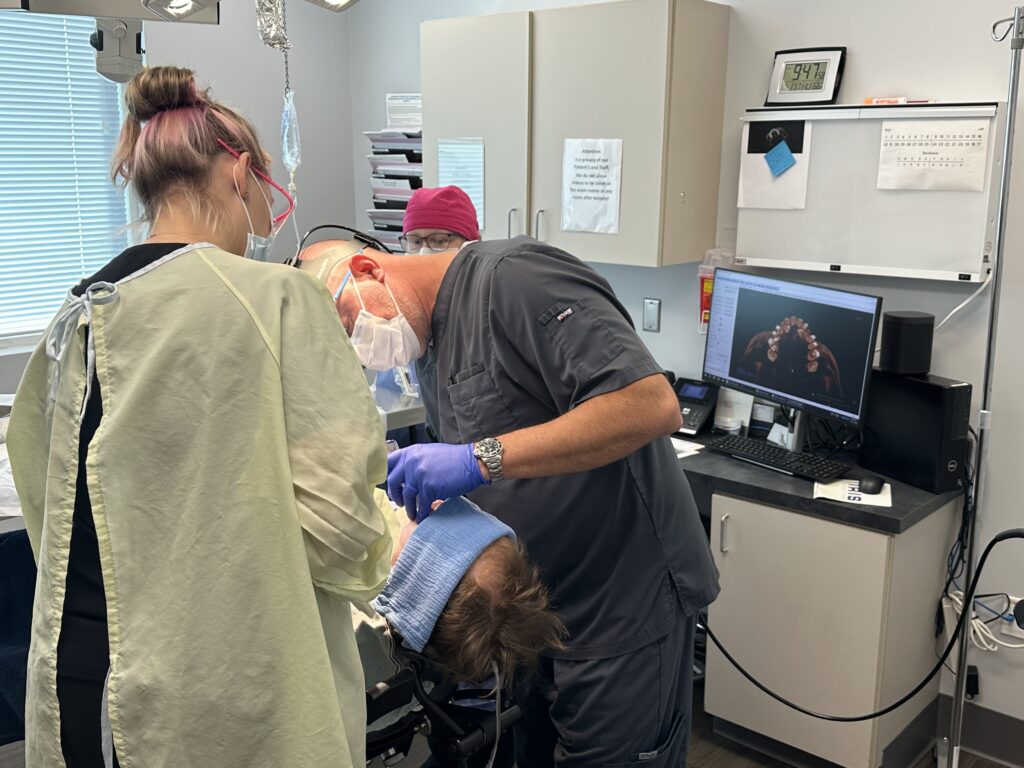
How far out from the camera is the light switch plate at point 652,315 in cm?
310

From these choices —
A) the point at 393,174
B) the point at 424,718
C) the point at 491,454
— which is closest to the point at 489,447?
the point at 491,454

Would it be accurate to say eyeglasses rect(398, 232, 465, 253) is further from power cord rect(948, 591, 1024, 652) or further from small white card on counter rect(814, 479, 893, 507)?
power cord rect(948, 591, 1024, 652)

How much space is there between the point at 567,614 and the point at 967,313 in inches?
60.1

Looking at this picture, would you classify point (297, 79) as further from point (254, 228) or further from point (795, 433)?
point (254, 228)

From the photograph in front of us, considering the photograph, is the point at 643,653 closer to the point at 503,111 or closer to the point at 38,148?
the point at 503,111

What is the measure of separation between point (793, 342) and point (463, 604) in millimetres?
1482

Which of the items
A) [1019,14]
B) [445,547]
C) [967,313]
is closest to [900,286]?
[967,313]

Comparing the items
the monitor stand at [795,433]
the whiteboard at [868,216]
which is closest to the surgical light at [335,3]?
the whiteboard at [868,216]

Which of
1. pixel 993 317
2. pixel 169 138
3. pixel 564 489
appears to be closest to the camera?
pixel 169 138

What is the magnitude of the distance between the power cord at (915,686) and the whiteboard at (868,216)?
2.13 ft

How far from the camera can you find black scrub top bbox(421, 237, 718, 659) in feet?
4.74

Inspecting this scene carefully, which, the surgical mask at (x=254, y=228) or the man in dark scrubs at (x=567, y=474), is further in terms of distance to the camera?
the man in dark scrubs at (x=567, y=474)

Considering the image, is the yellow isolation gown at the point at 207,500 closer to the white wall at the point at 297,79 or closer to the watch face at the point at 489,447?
the watch face at the point at 489,447

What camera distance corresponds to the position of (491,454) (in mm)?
1378
